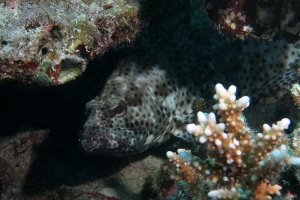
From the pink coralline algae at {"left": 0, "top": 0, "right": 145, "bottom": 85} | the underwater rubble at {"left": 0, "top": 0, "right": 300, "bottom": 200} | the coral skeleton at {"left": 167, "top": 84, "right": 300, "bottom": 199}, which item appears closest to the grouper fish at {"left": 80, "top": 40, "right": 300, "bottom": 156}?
the underwater rubble at {"left": 0, "top": 0, "right": 300, "bottom": 200}

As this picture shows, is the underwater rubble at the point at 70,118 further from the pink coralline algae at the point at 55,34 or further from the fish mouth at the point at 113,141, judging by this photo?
the fish mouth at the point at 113,141

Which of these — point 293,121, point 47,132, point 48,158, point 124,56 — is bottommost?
point 48,158

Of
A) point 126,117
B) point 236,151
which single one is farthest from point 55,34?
point 236,151

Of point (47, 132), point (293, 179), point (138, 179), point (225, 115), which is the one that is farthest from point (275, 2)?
point (47, 132)

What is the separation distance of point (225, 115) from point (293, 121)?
2.48 meters

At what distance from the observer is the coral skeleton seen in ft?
8.54

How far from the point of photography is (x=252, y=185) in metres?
2.68

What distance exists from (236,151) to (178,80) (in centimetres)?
292

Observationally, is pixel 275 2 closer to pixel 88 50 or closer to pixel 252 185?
pixel 252 185

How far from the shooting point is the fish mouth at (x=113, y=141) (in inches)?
166

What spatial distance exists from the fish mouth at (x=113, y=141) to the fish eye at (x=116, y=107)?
27 cm

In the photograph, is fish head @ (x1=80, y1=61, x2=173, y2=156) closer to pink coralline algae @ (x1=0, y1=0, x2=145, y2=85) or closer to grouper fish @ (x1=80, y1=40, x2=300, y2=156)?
grouper fish @ (x1=80, y1=40, x2=300, y2=156)

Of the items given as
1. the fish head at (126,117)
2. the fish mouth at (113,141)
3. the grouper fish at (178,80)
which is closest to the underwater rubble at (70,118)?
the grouper fish at (178,80)

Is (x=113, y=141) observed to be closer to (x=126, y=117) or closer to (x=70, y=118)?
(x=126, y=117)
